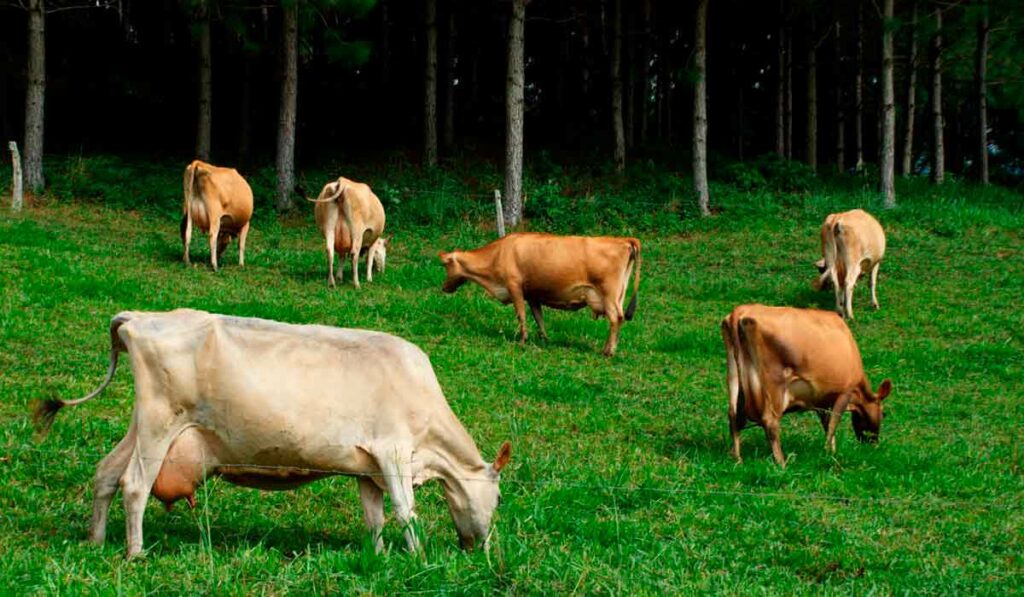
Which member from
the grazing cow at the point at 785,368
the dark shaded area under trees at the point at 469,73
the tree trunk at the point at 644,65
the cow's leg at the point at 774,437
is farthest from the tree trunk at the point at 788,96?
the cow's leg at the point at 774,437

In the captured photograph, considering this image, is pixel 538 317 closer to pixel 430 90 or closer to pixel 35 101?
pixel 35 101

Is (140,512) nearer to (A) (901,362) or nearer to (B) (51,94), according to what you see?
(A) (901,362)

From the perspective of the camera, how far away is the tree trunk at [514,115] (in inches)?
969

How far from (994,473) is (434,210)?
1710cm

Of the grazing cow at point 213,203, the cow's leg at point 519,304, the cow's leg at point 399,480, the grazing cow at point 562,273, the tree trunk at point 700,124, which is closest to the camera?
the cow's leg at point 399,480

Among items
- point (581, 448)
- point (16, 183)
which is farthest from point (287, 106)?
point (581, 448)

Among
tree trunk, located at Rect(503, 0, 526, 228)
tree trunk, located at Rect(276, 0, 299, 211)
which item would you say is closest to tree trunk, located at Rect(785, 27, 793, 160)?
tree trunk, located at Rect(503, 0, 526, 228)

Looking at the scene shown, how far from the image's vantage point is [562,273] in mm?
15344

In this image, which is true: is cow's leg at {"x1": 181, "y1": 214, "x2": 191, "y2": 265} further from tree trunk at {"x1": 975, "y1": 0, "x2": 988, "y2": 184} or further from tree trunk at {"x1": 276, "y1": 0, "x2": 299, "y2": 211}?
tree trunk at {"x1": 975, "y1": 0, "x2": 988, "y2": 184}

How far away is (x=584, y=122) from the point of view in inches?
1524

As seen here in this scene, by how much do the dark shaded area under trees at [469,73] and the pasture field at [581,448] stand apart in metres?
8.43

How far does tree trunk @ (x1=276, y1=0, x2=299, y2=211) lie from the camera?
2467 cm

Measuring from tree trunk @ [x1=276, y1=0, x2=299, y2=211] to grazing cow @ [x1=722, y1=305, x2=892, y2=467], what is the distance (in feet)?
53.8

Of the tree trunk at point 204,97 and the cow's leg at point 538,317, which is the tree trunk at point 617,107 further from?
the cow's leg at point 538,317
